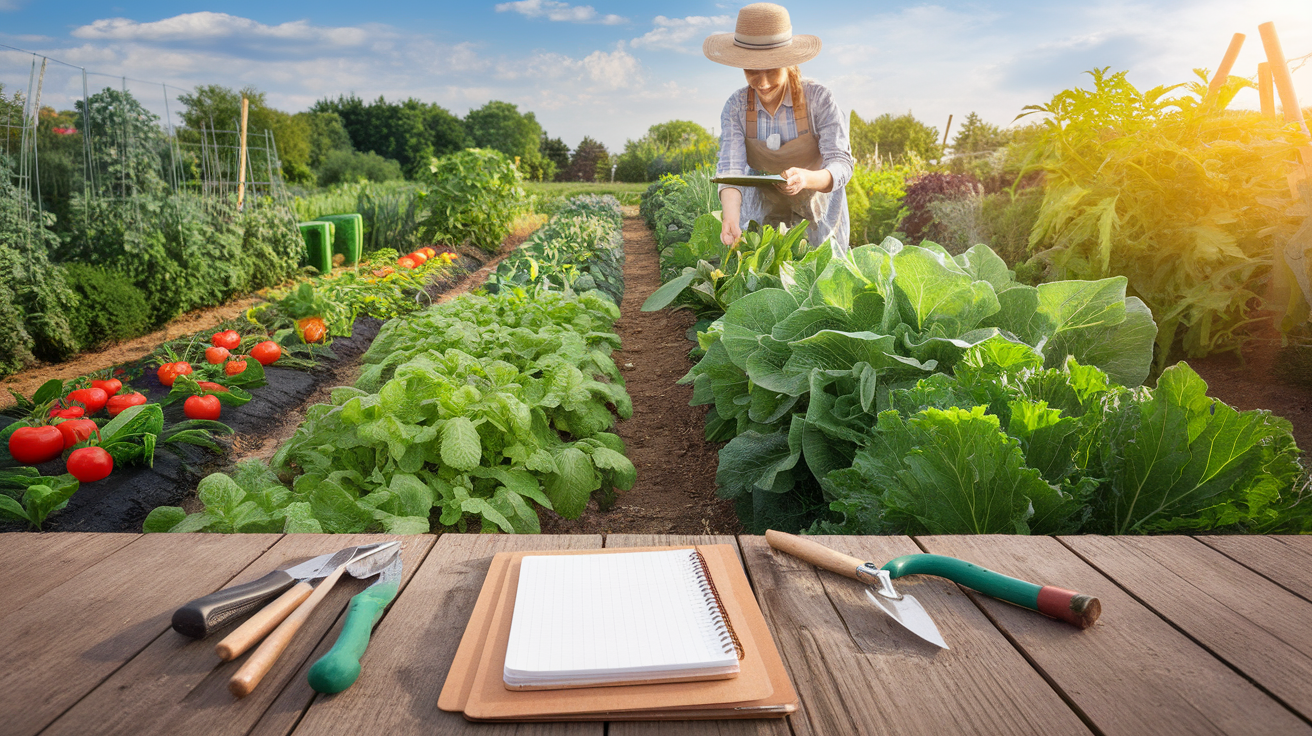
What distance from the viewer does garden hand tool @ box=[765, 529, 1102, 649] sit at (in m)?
0.85

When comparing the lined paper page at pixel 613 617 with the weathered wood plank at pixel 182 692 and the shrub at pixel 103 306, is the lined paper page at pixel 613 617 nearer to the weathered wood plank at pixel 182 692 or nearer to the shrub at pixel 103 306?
the weathered wood plank at pixel 182 692

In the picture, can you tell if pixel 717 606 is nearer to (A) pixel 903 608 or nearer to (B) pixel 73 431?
(A) pixel 903 608

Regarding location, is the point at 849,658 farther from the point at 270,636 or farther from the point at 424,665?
the point at 270,636

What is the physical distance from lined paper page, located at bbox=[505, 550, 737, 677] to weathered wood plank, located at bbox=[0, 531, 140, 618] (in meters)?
0.64

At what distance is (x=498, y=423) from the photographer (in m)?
2.47

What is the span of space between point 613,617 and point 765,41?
3.42 m

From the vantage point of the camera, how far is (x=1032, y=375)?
1479mm

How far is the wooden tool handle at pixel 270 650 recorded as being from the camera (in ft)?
2.35

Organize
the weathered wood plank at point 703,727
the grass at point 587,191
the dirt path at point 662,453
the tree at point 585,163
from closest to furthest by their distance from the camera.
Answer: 1. the weathered wood plank at point 703,727
2. the dirt path at point 662,453
3. the grass at point 587,191
4. the tree at point 585,163

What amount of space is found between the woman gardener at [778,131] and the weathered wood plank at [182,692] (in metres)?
2.95

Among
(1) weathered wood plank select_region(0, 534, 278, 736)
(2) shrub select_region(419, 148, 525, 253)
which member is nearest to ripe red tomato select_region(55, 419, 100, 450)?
(1) weathered wood plank select_region(0, 534, 278, 736)

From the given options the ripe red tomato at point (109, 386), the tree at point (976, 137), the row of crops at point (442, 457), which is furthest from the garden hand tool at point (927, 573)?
the tree at point (976, 137)

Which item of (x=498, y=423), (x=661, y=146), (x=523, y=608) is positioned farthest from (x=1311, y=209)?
(x=661, y=146)

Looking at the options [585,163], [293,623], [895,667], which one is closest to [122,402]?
[293,623]
